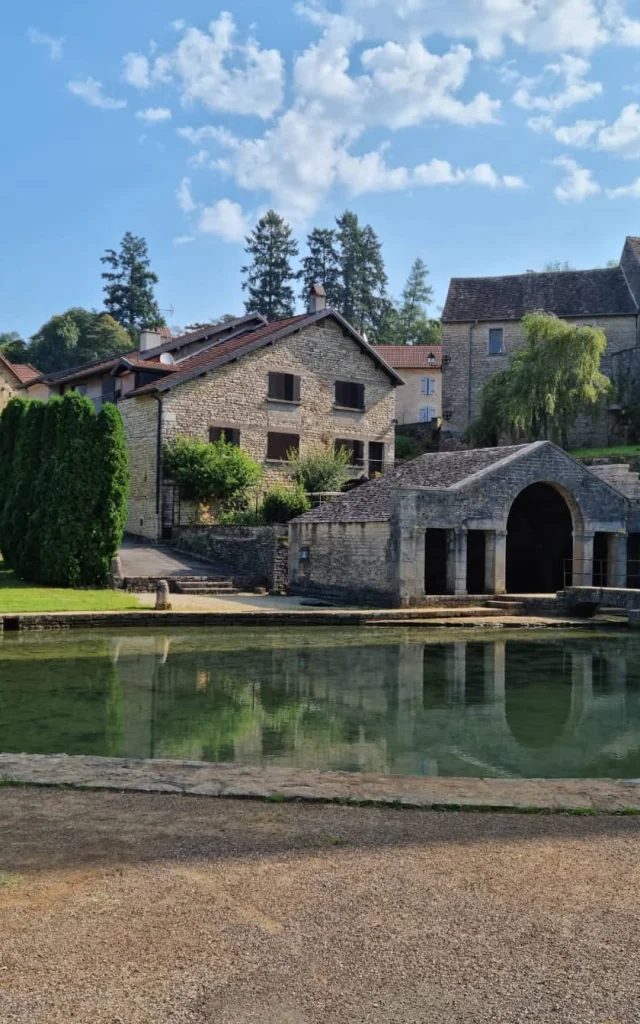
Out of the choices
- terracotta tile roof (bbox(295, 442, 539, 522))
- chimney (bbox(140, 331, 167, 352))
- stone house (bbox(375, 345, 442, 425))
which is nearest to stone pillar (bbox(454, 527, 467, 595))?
terracotta tile roof (bbox(295, 442, 539, 522))

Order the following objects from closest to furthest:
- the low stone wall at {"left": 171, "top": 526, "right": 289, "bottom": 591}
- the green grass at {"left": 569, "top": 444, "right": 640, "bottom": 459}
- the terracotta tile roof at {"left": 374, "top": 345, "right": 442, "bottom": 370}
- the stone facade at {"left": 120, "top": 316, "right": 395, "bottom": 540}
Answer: the low stone wall at {"left": 171, "top": 526, "right": 289, "bottom": 591} < the stone facade at {"left": 120, "top": 316, "right": 395, "bottom": 540} < the green grass at {"left": 569, "top": 444, "right": 640, "bottom": 459} < the terracotta tile roof at {"left": 374, "top": 345, "right": 442, "bottom": 370}

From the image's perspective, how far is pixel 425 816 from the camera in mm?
5176

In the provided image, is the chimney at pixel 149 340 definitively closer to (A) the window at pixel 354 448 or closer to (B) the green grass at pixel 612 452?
(A) the window at pixel 354 448

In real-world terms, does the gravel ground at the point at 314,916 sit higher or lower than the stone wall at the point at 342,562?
lower

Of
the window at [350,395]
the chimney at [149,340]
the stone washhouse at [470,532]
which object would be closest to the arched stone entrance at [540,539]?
the stone washhouse at [470,532]

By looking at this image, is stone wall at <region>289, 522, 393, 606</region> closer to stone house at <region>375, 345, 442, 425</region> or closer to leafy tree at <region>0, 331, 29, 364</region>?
stone house at <region>375, 345, 442, 425</region>

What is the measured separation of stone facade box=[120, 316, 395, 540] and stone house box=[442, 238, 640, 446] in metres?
8.59

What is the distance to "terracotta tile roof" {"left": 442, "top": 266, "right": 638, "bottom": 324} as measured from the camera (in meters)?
44.6

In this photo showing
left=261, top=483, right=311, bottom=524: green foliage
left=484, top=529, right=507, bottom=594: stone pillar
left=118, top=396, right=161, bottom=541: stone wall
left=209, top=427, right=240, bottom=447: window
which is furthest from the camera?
left=209, top=427, right=240, bottom=447: window

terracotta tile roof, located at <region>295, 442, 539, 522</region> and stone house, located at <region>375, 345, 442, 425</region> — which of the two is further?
stone house, located at <region>375, 345, 442, 425</region>

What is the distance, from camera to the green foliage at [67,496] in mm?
23859

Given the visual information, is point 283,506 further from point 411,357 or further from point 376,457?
point 411,357

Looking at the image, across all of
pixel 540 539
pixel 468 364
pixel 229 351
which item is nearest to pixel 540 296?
pixel 468 364

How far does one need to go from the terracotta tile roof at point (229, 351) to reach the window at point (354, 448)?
3.53 meters
